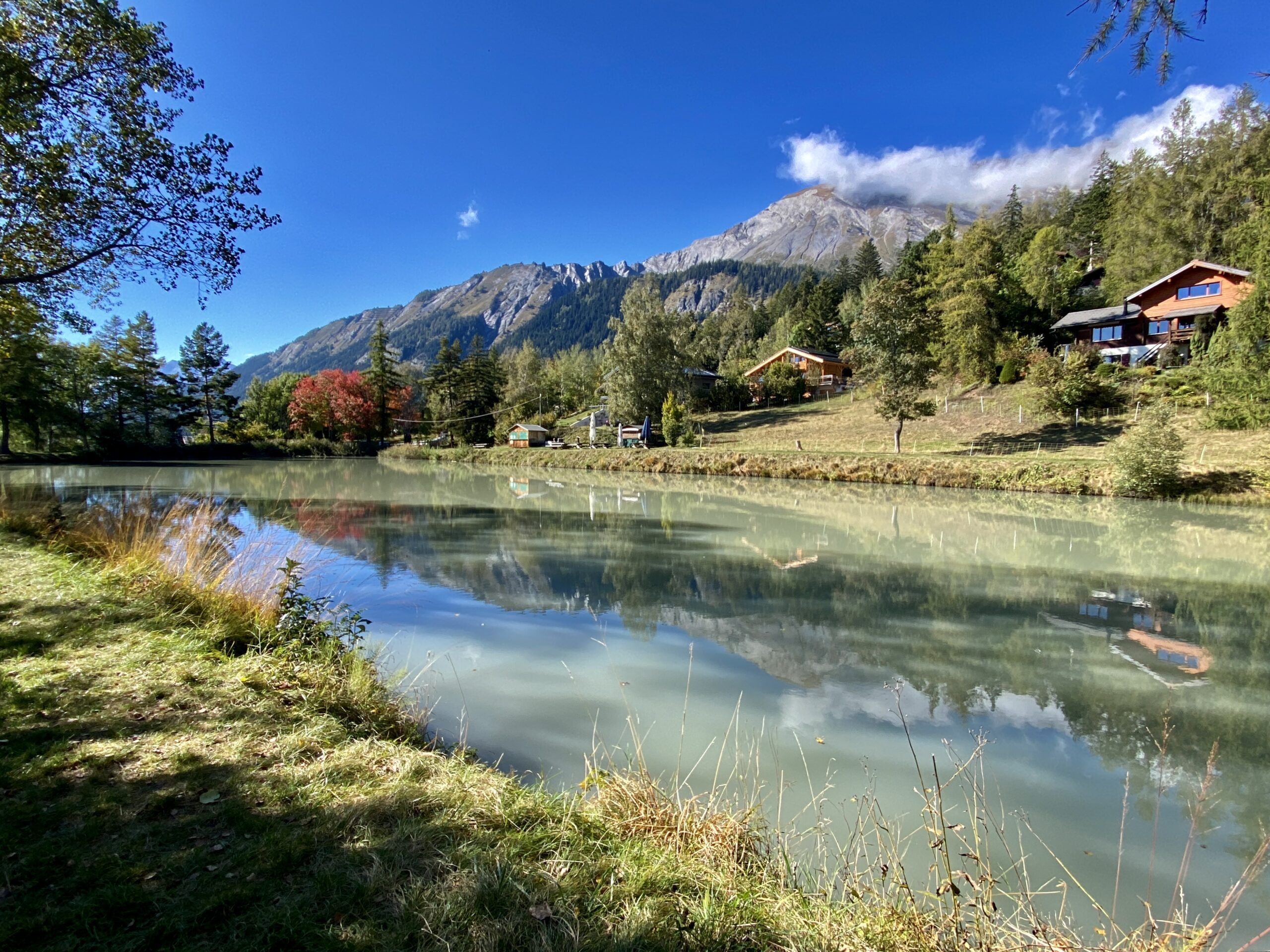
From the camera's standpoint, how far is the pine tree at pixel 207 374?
5266 centimetres

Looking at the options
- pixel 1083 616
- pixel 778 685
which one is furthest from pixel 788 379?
pixel 778 685

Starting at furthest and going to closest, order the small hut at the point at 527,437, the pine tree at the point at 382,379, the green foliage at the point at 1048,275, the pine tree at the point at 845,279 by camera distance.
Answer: the pine tree at the point at 845,279 < the pine tree at the point at 382,379 < the small hut at the point at 527,437 < the green foliage at the point at 1048,275

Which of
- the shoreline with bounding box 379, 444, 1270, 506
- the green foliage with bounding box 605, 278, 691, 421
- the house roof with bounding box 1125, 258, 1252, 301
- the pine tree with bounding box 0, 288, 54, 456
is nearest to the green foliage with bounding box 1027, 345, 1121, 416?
the shoreline with bounding box 379, 444, 1270, 506

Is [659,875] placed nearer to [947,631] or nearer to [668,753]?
[668,753]

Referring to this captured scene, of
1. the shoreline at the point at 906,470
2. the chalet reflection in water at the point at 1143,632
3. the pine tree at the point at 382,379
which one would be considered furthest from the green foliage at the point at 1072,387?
the pine tree at the point at 382,379

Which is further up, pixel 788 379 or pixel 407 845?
pixel 788 379

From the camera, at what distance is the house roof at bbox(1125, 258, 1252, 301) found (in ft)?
99.4

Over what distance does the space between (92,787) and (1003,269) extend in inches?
2021

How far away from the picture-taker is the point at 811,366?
180 ft

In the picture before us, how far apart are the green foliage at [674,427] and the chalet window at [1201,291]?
29317 mm

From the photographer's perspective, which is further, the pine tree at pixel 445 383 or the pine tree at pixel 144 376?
the pine tree at pixel 445 383

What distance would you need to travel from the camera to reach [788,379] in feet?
157

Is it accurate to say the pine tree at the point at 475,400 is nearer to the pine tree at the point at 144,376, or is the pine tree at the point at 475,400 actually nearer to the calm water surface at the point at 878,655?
the pine tree at the point at 144,376

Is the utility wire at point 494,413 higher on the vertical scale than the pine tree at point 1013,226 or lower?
lower
